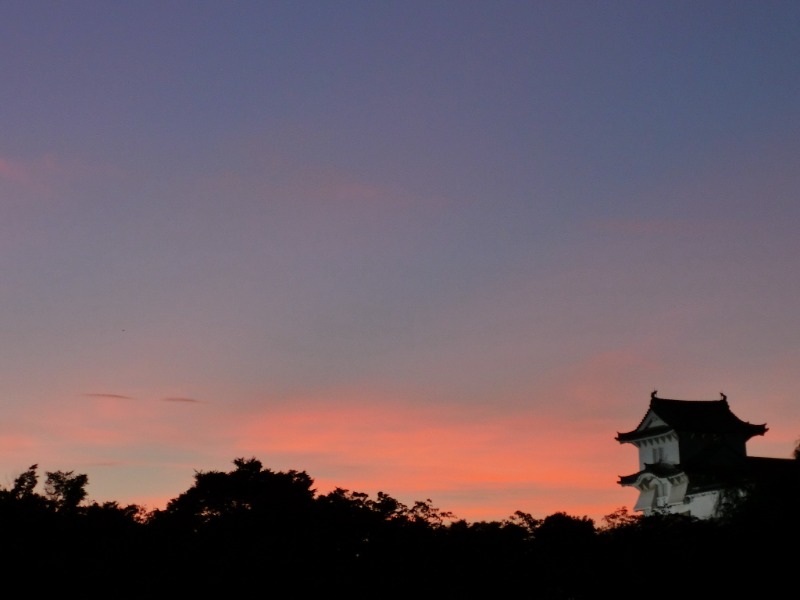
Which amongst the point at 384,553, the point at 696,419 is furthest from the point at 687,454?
the point at 384,553

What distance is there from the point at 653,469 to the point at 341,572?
38871 millimetres

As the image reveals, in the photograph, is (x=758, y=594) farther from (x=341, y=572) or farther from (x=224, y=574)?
(x=224, y=574)

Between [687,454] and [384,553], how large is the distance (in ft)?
122

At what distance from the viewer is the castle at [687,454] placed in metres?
76.1

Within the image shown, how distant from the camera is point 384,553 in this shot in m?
52.4

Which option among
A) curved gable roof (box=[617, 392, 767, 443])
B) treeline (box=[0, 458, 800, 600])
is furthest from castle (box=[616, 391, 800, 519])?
treeline (box=[0, 458, 800, 600])

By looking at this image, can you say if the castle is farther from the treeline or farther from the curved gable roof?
the treeline

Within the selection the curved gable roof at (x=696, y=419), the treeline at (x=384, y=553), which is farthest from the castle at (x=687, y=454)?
the treeline at (x=384, y=553)

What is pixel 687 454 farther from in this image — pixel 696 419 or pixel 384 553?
pixel 384 553

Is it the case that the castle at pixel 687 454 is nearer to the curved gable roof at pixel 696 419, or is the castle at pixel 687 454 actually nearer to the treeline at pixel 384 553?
the curved gable roof at pixel 696 419

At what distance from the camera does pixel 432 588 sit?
161 feet

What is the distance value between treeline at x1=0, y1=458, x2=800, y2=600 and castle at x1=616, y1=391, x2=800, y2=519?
1901 centimetres

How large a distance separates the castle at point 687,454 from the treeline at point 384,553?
1901cm

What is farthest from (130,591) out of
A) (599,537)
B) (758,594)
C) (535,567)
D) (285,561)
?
(758,594)
